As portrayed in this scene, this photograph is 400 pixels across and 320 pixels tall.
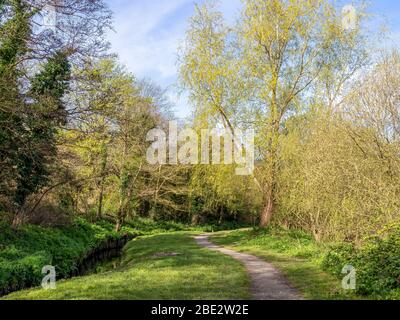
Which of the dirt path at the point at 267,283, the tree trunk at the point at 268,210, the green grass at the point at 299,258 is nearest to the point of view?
the dirt path at the point at 267,283

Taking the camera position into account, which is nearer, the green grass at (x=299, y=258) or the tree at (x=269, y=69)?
the green grass at (x=299, y=258)

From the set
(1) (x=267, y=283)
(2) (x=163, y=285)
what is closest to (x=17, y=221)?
(2) (x=163, y=285)

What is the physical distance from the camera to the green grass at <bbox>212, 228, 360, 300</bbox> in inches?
383

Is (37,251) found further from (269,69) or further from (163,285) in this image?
(269,69)

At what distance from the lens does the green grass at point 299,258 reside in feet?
32.0

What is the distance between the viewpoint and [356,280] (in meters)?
9.45

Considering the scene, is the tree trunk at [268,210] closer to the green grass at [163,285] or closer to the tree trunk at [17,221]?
the green grass at [163,285]

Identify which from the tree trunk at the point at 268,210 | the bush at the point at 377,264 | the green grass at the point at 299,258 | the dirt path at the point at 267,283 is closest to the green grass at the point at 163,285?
the dirt path at the point at 267,283

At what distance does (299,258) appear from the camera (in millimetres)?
15906

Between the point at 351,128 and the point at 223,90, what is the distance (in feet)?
40.4

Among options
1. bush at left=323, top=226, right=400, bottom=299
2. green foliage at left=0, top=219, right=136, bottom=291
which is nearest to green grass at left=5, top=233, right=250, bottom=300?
bush at left=323, top=226, right=400, bottom=299

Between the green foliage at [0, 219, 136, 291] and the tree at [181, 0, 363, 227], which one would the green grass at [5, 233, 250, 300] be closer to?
the green foliage at [0, 219, 136, 291]
